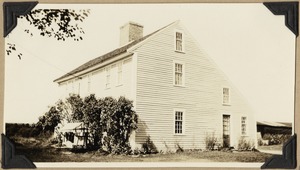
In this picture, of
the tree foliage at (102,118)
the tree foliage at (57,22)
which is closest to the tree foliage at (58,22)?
the tree foliage at (57,22)

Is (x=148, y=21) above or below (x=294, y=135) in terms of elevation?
above

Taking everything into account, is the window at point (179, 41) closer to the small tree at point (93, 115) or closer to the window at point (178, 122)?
the window at point (178, 122)

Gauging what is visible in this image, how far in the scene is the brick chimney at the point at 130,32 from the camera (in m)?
9.84

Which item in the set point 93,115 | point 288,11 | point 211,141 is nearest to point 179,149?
point 211,141

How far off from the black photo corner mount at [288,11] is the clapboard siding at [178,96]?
171 cm

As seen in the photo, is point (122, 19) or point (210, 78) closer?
point (122, 19)

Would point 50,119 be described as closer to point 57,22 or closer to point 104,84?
point 104,84

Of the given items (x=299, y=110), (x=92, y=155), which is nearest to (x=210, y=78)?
(x=299, y=110)

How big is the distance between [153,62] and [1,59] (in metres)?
3.14

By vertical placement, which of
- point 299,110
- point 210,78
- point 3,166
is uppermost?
point 210,78

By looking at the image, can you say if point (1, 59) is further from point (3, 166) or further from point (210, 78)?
point (210, 78)

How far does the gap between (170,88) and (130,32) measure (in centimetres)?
150

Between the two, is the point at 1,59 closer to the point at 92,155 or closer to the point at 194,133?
the point at 92,155

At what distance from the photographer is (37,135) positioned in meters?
9.88
